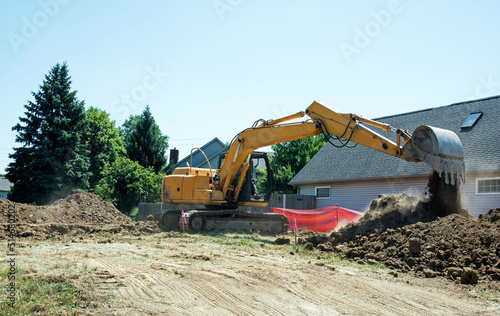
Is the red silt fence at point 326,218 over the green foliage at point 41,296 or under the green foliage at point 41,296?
over

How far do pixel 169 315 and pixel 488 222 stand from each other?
23.2ft

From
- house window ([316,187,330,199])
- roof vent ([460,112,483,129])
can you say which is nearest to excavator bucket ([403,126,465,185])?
roof vent ([460,112,483,129])

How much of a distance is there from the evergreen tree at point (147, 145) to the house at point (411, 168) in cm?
1597

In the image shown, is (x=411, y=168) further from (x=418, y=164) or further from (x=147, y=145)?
(x=147, y=145)

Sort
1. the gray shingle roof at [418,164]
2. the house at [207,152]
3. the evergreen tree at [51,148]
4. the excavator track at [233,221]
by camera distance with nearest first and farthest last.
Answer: the excavator track at [233,221]
the gray shingle roof at [418,164]
the evergreen tree at [51,148]
the house at [207,152]

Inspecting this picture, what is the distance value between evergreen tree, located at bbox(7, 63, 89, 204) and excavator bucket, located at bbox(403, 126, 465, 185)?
2589 centimetres

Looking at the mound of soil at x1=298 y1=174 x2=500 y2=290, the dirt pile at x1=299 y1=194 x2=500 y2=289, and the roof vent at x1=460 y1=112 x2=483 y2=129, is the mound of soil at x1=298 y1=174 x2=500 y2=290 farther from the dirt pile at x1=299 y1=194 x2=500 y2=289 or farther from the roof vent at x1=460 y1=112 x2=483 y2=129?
the roof vent at x1=460 y1=112 x2=483 y2=129

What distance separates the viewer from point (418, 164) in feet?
62.4

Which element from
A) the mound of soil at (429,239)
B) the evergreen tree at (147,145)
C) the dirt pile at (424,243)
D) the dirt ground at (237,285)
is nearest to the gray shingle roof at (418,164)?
the mound of soil at (429,239)

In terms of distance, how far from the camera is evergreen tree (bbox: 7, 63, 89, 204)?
2955 cm

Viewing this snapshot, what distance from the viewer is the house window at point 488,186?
53.6 feet

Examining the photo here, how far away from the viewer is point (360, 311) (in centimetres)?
526

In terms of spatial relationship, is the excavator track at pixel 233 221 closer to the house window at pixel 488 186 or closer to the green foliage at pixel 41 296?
the house window at pixel 488 186

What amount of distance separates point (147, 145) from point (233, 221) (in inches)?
904
